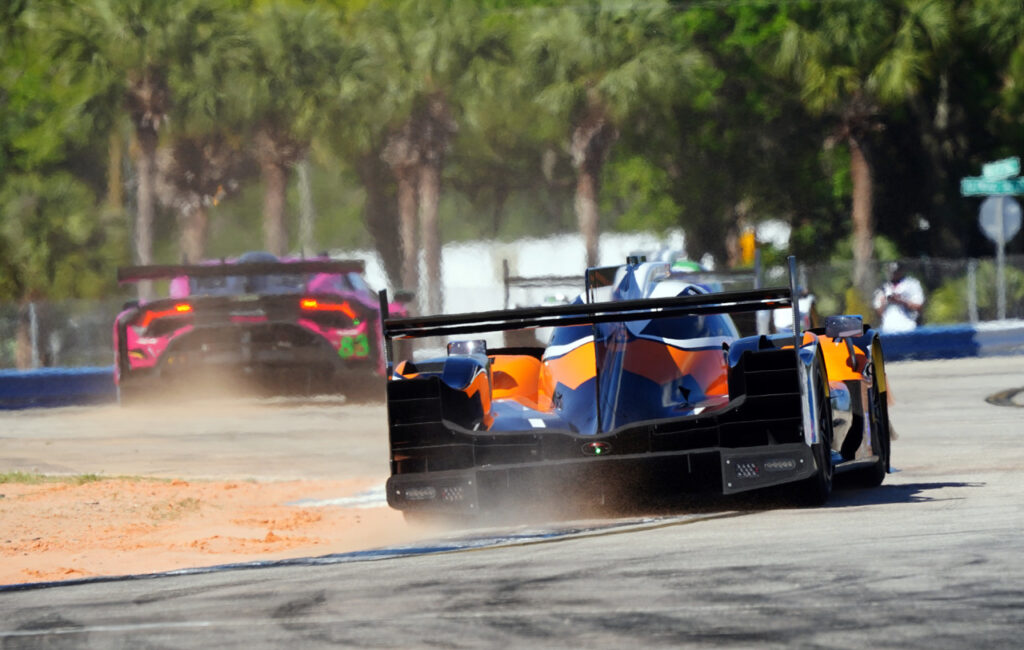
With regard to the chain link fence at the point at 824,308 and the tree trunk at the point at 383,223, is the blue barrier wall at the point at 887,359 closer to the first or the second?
the chain link fence at the point at 824,308

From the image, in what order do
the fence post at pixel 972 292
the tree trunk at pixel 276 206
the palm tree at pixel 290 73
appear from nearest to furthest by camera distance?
the fence post at pixel 972 292 → the palm tree at pixel 290 73 → the tree trunk at pixel 276 206

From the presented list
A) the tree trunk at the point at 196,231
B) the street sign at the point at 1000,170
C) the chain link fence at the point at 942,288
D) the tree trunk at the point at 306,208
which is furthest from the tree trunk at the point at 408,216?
the street sign at the point at 1000,170

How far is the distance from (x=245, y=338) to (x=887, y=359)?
10.1 m

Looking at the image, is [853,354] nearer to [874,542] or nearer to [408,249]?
[874,542]

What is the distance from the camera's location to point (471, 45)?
154 ft

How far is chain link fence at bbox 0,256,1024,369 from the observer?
32.5 m

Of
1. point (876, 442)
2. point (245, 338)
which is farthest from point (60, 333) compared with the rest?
point (876, 442)

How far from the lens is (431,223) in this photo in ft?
156

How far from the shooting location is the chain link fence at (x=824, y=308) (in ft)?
107

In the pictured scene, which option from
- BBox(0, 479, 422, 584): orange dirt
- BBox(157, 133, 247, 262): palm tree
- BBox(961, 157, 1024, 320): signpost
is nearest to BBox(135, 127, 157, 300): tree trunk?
BBox(157, 133, 247, 262): palm tree

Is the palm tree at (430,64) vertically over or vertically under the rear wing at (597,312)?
over

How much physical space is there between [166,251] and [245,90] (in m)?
19.6

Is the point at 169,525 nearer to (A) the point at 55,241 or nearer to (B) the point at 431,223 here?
(B) the point at 431,223

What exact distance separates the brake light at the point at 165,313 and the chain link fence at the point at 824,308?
1237 centimetres
